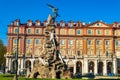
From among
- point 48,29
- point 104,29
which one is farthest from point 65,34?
point 48,29

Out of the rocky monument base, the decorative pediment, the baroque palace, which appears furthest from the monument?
the decorative pediment

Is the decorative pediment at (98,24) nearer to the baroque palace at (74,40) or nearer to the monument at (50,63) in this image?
the baroque palace at (74,40)

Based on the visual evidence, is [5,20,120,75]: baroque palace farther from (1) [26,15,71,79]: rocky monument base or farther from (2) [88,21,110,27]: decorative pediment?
(1) [26,15,71,79]: rocky monument base

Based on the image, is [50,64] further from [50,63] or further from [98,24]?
[98,24]

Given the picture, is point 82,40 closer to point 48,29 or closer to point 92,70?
point 92,70

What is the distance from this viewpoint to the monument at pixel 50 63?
3788 centimetres

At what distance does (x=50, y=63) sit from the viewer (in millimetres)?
38438

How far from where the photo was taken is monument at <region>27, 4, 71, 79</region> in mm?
37875

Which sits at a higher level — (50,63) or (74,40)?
(74,40)

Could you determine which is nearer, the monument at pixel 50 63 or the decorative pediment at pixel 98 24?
the monument at pixel 50 63

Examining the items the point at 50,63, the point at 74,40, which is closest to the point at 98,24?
the point at 74,40

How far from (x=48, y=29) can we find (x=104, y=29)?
60738 millimetres

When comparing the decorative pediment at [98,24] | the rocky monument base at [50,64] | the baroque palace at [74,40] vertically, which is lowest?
the rocky monument base at [50,64]

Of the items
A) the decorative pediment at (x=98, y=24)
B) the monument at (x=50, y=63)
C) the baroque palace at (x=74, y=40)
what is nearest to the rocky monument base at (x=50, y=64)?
the monument at (x=50, y=63)
